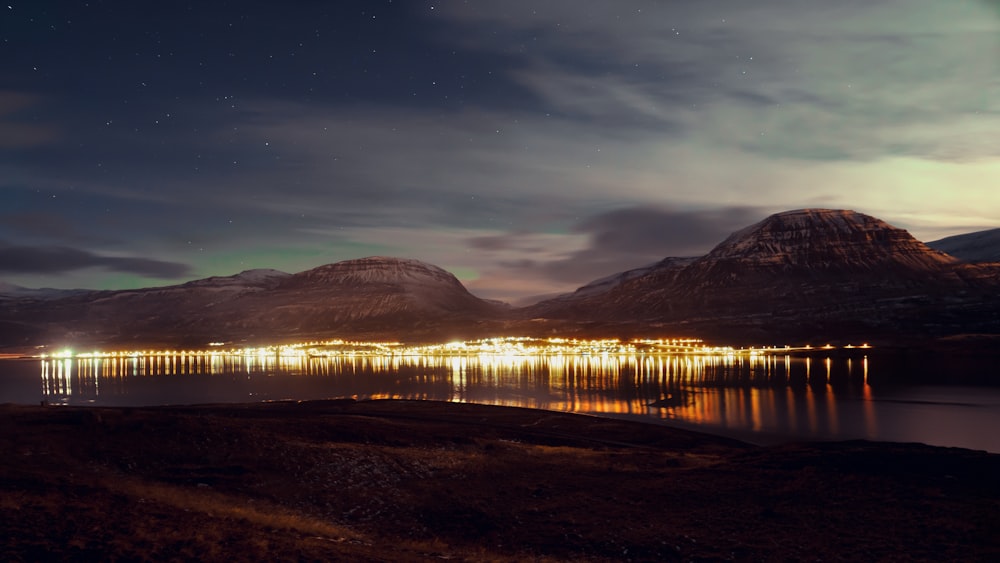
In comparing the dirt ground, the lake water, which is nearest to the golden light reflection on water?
the lake water

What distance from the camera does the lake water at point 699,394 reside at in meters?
62.8

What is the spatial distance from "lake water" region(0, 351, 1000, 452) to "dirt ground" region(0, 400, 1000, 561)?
24871 mm

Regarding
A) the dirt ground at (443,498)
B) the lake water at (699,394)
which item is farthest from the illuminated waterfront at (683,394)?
the dirt ground at (443,498)

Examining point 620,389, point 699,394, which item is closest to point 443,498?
point 699,394

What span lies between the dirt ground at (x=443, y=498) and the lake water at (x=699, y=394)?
81.6 ft

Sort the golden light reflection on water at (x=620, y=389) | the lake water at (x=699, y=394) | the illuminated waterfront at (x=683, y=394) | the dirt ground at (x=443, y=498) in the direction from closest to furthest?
the dirt ground at (x=443, y=498), the lake water at (x=699, y=394), the illuminated waterfront at (x=683, y=394), the golden light reflection on water at (x=620, y=389)

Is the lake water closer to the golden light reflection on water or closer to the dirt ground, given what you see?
the golden light reflection on water

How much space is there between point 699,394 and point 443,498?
A: 73.1 metres

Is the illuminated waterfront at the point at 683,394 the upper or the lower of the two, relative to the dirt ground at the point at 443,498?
lower

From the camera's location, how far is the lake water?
Result: 62781mm

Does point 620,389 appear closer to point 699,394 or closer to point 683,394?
point 683,394

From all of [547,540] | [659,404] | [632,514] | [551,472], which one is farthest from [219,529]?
[659,404]

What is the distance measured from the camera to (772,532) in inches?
882

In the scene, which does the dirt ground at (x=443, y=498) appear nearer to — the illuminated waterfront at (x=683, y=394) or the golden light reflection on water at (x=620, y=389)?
the illuminated waterfront at (x=683, y=394)
